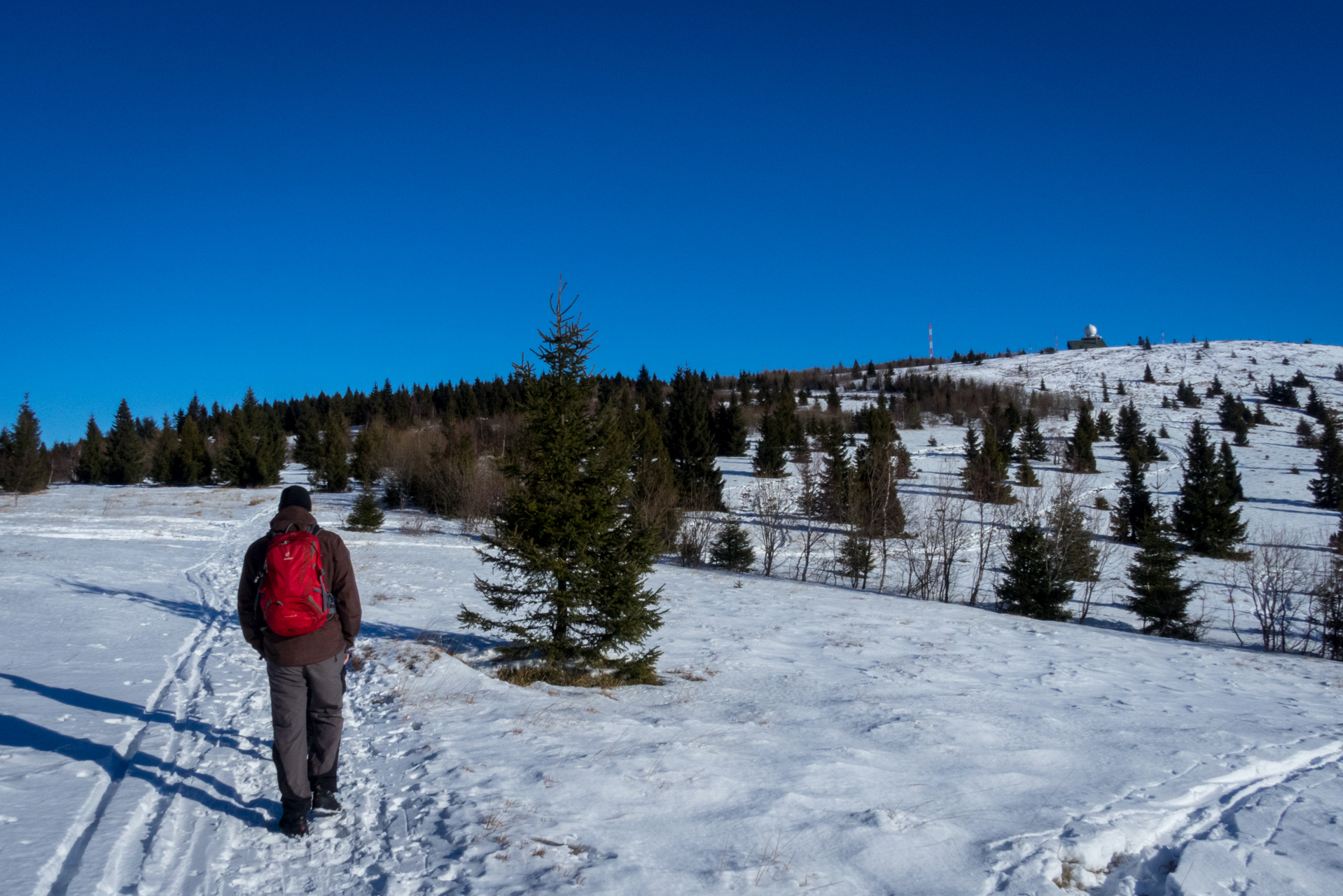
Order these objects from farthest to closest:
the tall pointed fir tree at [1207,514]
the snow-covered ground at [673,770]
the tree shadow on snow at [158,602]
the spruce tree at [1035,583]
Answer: the tall pointed fir tree at [1207,514] → the spruce tree at [1035,583] → the tree shadow on snow at [158,602] → the snow-covered ground at [673,770]

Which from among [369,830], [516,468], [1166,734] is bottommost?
[1166,734]

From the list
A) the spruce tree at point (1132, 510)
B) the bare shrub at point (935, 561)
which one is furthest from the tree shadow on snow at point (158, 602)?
the spruce tree at point (1132, 510)

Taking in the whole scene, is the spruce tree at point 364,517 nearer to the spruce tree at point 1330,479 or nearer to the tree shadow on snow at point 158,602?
the tree shadow on snow at point 158,602

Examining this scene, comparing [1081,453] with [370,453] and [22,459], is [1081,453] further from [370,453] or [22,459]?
[22,459]

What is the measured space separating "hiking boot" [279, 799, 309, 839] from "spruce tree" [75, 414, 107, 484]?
256ft

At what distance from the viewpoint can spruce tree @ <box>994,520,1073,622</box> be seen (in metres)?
22.2

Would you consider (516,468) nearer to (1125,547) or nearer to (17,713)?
(17,713)

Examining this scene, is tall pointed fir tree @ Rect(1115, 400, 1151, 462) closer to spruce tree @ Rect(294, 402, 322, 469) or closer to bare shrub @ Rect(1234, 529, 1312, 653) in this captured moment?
bare shrub @ Rect(1234, 529, 1312, 653)

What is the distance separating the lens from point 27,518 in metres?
32.4

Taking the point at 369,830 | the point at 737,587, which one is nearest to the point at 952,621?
the point at 737,587

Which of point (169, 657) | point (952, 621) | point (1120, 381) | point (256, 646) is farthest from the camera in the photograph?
point (1120, 381)

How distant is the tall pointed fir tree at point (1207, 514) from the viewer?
3750 cm

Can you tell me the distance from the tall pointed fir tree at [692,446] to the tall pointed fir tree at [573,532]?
24.5 meters

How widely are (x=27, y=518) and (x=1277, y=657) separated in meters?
48.5
